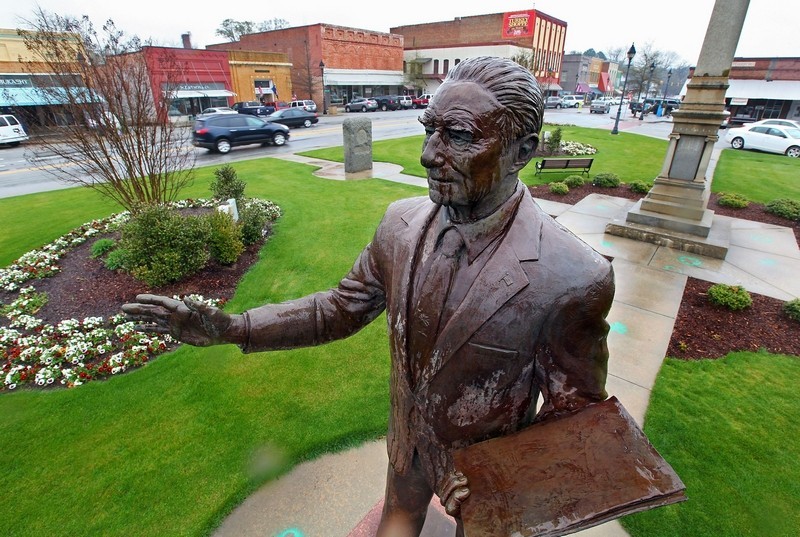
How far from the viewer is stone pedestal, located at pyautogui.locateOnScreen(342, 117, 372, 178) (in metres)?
14.6

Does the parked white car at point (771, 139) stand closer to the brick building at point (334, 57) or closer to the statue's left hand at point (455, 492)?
the statue's left hand at point (455, 492)

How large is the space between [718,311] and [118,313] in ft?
28.3

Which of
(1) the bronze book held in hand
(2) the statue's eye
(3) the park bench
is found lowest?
(3) the park bench

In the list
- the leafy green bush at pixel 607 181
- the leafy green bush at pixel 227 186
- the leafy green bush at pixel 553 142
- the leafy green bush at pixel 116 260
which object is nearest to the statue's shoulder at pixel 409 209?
the leafy green bush at pixel 116 260

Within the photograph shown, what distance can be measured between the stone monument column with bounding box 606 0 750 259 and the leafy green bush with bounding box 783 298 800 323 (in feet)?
6.96

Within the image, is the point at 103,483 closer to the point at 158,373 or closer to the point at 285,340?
the point at 158,373

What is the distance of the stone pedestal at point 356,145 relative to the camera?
48.0 feet

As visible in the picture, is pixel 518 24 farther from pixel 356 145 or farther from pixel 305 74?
pixel 356 145

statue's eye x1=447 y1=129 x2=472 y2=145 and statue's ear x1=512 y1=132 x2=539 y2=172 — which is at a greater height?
statue's eye x1=447 y1=129 x2=472 y2=145

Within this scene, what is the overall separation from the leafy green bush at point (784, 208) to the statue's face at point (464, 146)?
42.2ft

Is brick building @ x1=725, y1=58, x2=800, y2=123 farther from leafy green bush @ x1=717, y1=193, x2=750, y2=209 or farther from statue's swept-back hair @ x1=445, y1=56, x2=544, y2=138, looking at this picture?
statue's swept-back hair @ x1=445, y1=56, x2=544, y2=138

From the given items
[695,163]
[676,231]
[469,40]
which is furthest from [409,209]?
[469,40]

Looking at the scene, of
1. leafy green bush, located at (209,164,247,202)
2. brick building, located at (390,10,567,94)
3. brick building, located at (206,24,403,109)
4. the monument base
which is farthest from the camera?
brick building, located at (390,10,567,94)

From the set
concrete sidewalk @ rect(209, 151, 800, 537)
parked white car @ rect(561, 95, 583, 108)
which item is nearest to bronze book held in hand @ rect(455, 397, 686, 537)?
concrete sidewalk @ rect(209, 151, 800, 537)
